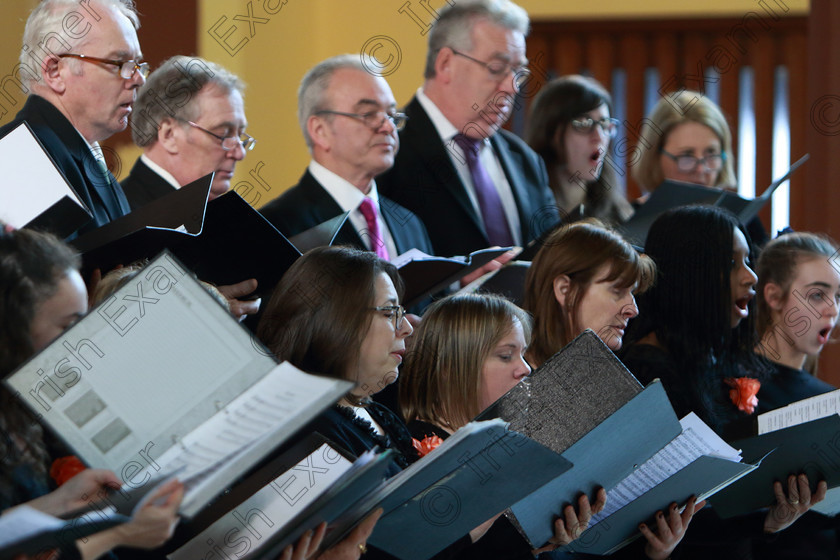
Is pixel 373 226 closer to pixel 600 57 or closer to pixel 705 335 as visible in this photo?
pixel 705 335

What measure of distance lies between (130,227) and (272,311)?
0.30 meters

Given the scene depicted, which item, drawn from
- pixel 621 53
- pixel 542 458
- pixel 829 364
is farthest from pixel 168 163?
pixel 621 53

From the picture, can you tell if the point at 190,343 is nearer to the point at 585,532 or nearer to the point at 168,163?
the point at 585,532

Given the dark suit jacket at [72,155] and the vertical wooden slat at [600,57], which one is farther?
the vertical wooden slat at [600,57]

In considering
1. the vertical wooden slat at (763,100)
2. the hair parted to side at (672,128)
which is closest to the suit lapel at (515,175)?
the hair parted to side at (672,128)

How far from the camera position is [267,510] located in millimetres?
1722

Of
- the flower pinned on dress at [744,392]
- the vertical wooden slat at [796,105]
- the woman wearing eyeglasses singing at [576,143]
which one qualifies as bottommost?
the vertical wooden slat at [796,105]

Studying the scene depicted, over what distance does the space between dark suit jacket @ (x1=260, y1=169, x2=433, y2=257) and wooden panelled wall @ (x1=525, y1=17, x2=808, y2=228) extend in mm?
3284

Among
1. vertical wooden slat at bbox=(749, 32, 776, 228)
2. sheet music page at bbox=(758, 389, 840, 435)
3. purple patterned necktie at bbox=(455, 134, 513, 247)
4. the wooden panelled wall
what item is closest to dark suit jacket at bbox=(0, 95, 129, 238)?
purple patterned necktie at bbox=(455, 134, 513, 247)

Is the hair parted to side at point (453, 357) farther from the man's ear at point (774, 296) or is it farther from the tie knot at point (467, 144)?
the tie knot at point (467, 144)

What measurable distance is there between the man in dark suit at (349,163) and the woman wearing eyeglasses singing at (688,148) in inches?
43.4

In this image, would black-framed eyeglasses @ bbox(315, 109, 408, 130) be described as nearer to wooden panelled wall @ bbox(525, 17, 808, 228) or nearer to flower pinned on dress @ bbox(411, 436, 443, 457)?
flower pinned on dress @ bbox(411, 436, 443, 457)

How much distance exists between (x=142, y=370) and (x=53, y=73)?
1.17 meters

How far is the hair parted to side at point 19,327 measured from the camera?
158 centimetres
